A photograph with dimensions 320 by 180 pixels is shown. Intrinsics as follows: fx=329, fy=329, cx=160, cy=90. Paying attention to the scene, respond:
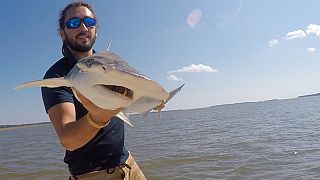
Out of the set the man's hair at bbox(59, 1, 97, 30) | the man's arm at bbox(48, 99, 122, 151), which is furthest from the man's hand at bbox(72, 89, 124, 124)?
the man's hair at bbox(59, 1, 97, 30)

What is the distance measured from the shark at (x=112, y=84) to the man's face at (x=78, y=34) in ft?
4.02

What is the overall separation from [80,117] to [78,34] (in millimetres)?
809

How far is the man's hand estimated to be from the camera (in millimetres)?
1804

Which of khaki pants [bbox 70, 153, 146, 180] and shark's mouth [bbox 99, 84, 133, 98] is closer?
shark's mouth [bbox 99, 84, 133, 98]

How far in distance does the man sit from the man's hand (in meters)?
0.27

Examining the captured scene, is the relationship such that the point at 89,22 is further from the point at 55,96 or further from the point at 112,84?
the point at 112,84

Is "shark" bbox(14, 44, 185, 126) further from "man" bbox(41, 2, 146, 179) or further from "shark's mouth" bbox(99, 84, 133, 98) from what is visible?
"man" bbox(41, 2, 146, 179)

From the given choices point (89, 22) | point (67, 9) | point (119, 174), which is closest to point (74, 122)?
point (119, 174)

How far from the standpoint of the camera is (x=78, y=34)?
117 inches

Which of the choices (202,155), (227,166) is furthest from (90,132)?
(202,155)

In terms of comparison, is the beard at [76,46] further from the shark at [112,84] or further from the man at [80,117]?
the shark at [112,84]

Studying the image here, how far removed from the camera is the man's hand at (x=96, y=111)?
5.92ft

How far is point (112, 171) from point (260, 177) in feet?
21.7

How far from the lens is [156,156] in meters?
13.1
